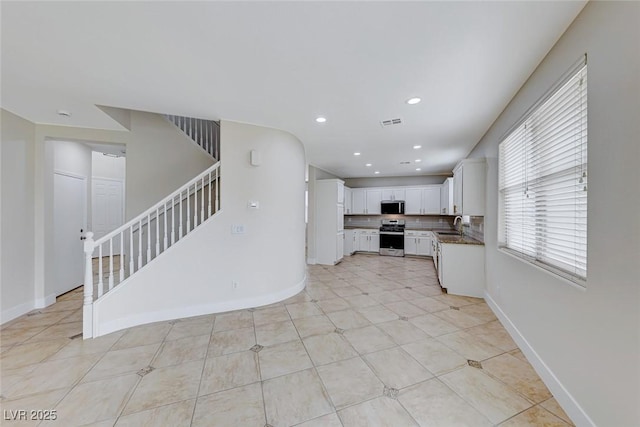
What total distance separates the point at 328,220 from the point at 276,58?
14.8ft

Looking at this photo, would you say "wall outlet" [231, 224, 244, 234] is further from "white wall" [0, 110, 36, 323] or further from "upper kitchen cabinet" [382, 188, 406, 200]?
"upper kitchen cabinet" [382, 188, 406, 200]

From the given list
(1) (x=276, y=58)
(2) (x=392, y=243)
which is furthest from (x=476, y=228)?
(1) (x=276, y=58)

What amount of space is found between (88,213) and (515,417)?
6.56 metres

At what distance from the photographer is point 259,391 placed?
183 cm

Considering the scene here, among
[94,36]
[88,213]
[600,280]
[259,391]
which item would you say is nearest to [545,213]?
[600,280]

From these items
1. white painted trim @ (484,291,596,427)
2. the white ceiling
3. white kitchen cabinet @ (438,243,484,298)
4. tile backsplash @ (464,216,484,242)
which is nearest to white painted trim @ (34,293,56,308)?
the white ceiling

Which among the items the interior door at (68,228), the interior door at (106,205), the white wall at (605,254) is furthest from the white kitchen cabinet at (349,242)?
the interior door at (106,205)

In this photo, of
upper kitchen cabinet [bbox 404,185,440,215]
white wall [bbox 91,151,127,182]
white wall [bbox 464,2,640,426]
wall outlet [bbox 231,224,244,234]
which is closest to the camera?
white wall [bbox 464,2,640,426]

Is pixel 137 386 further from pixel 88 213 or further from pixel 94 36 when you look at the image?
pixel 88 213

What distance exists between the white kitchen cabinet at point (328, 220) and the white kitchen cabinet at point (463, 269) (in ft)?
8.97

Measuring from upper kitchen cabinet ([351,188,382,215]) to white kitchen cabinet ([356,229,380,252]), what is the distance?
2.29 ft

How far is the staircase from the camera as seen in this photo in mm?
2645

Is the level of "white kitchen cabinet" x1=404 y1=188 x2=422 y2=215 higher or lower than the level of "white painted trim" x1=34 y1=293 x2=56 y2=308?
higher

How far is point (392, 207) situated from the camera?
778 centimetres
